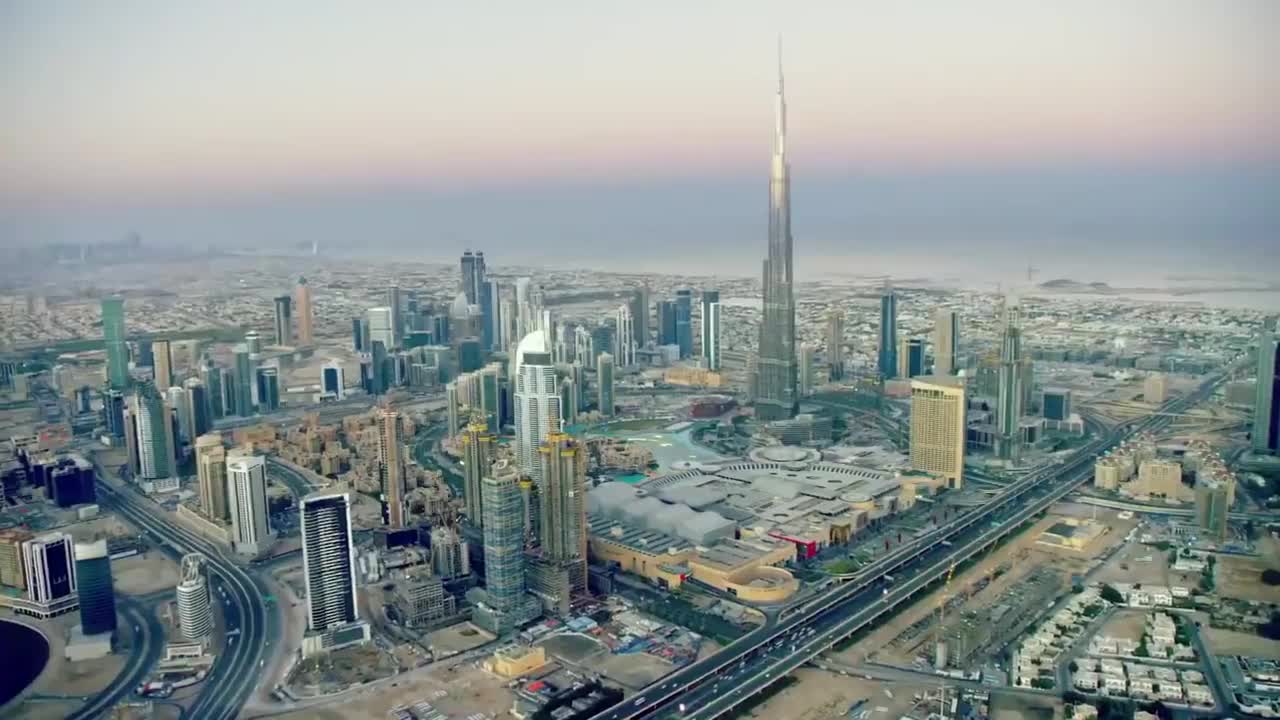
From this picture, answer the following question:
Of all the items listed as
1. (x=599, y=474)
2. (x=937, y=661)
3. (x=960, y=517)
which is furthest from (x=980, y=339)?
(x=937, y=661)

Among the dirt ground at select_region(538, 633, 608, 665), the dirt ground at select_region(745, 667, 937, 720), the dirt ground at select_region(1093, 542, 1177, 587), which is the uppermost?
the dirt ground at select_region(1093, 542, 1177, 587)

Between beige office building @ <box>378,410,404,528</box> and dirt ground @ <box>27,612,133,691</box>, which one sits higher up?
beige office building @ <box>378,410,404,528</box>

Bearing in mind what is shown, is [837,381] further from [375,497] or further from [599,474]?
[375,497]

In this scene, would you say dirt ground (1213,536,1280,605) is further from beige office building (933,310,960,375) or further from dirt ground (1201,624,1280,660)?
beige office building (933,310,960,375)

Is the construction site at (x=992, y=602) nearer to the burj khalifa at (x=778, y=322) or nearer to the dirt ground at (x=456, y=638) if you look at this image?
the dirt ground at (x=456, y=638)

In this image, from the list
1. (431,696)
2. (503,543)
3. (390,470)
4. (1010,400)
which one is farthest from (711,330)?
(431,696)

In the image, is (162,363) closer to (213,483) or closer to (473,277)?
(213,483)

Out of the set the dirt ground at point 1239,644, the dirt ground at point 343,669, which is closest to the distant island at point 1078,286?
the dirt ground at point 1239,644

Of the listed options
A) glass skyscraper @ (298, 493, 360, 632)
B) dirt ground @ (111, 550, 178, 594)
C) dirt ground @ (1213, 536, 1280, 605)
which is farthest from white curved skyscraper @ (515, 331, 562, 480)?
dirt ground @ (1213, 536, 1280, 605)
